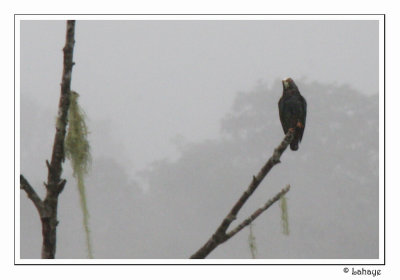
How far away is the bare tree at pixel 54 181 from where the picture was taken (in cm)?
265

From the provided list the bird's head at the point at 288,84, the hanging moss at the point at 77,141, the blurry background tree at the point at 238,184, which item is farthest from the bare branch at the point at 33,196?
the blurry background tree at the point at 238,184

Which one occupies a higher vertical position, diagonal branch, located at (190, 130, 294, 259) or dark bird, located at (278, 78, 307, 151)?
dark bird, located at (278, 78, 307, 151)

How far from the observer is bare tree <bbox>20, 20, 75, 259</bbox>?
2.65m

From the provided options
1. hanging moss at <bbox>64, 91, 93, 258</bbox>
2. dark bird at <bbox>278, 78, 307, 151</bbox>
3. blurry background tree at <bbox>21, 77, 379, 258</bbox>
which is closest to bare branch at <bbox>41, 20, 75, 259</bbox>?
hanging moss at <bbox>64, 91, 93, 258</bbox>

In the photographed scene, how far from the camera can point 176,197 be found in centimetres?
5734

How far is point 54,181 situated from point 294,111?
5.32m

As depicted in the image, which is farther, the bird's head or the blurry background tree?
the blurry background tree

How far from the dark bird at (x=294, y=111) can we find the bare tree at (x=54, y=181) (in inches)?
190

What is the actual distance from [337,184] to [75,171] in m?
52.6

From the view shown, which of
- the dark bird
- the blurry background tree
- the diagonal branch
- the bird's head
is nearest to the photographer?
the diagonal branch

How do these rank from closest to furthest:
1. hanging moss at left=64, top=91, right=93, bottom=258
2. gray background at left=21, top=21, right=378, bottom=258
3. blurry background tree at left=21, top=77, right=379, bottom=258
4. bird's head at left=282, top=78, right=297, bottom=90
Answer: hanging moss at left=64, top=91, right=93, bottom=258 → bird's head at left=282, top=78, right=297, bottom=90 → gray background at left=21, top=21, right=378, bottom=258 → blurry background tree at left=21, top=77, right=379, bottom=258

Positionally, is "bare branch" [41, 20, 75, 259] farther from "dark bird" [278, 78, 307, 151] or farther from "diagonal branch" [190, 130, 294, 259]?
"dark bird" [278, 78, 307, 151]

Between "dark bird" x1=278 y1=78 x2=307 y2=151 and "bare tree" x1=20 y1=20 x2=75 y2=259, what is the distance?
4.82 metres

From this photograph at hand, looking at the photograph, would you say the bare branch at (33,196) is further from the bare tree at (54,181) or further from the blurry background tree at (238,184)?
the blurry background tree at (238,184)
